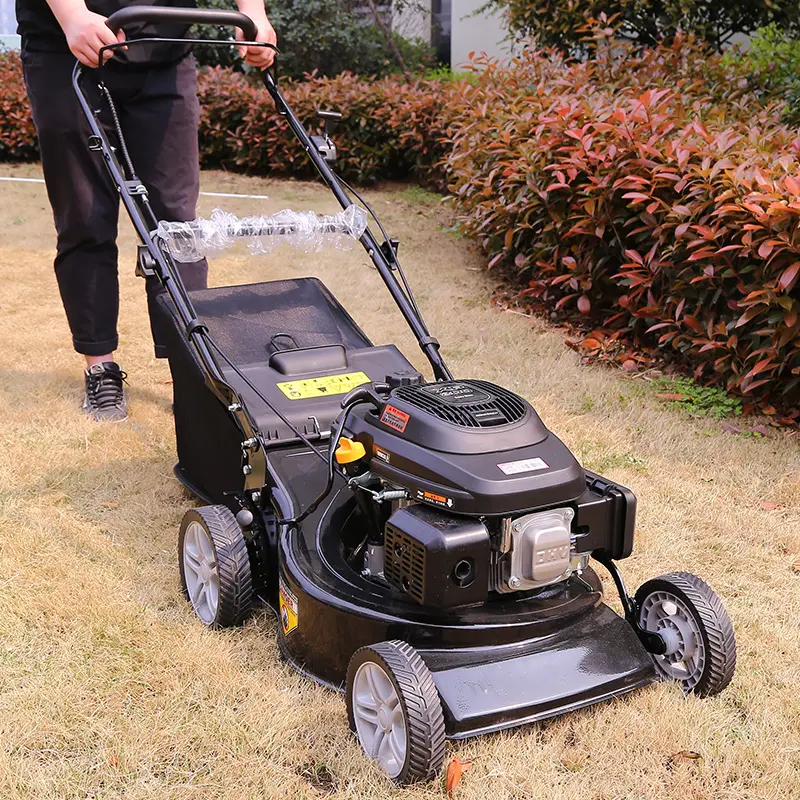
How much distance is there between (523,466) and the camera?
179 cm

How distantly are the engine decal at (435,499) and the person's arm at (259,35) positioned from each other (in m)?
1.61

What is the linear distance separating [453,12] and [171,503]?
8460 millimetres

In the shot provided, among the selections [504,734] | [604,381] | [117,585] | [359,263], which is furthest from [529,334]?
[504,734]

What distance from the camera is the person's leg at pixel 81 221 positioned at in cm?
305

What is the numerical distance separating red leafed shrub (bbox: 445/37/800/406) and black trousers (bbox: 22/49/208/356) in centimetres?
164

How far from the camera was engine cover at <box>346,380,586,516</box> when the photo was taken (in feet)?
5.72

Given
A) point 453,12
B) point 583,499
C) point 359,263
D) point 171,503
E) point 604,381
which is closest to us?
point 583,499

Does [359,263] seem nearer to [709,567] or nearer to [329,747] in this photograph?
[709,567]

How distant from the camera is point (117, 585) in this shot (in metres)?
2.41

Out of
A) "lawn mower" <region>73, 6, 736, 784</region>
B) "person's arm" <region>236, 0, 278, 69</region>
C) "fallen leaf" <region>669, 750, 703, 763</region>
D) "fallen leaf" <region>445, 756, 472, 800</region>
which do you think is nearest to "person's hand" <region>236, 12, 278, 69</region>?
"person's arm" <region>236, 0, 278, 69</region>

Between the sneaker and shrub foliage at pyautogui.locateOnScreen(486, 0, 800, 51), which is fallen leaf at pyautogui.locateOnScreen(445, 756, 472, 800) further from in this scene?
shrub foliage at pyautogui.locateOnScreen(486, 0, 800, 51)

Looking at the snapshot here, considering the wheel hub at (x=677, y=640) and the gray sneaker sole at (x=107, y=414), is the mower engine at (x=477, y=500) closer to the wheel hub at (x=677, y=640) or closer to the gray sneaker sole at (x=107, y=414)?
the wheel hub at (x=677, y=640)

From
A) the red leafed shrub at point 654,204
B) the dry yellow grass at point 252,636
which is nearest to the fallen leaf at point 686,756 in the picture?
the dry yellow grass at point 252,636

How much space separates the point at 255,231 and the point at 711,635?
4.74 ft
